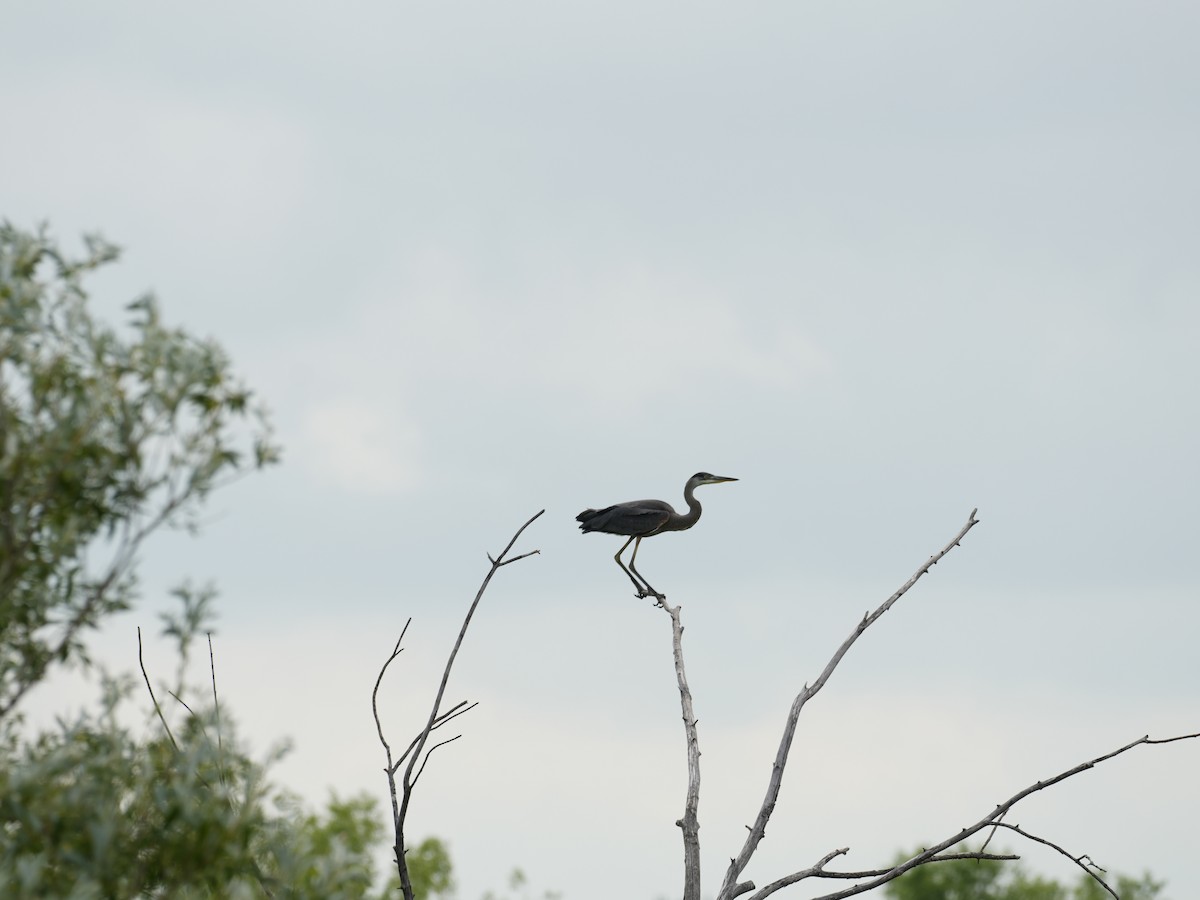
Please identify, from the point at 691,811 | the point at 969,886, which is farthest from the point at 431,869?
the point at 691,811

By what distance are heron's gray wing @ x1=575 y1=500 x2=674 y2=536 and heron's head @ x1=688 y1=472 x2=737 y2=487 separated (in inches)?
46.3

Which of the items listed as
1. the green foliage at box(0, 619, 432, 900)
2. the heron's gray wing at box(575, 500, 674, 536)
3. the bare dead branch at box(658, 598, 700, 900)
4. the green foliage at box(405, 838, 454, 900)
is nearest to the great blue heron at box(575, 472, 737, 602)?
the heron's gray wing at box(575, 500, 674, 536)

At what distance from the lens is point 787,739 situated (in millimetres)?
10680

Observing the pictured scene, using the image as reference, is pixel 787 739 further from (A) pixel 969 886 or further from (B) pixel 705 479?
(A) pixel 969 886

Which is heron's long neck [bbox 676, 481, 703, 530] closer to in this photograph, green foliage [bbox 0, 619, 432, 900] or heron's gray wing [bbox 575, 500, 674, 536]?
heron's gray wing [bbox 575, 500, 674, 536]

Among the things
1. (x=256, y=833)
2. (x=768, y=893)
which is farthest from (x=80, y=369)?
(x=768, y=893)

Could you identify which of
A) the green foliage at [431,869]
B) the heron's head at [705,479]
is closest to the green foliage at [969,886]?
the green foliage at [431,869]

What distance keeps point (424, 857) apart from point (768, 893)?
55.8 m

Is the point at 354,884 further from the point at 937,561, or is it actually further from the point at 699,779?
the point at 937,561

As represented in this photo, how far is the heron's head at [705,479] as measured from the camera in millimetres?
20625

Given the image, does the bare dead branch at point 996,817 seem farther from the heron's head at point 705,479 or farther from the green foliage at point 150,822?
the heron's head at point 705,479

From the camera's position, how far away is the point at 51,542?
544 centimetres

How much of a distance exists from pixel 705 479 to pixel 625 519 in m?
1.83

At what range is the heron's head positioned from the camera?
2062 centimetres
